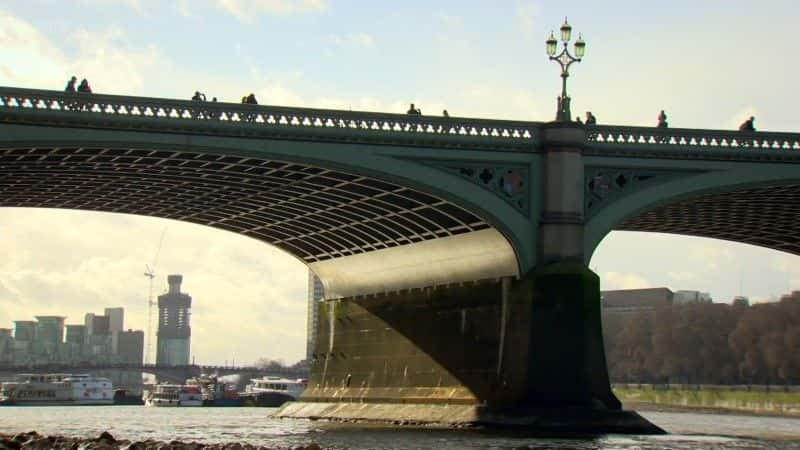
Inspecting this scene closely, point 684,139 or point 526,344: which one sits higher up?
point 684,139

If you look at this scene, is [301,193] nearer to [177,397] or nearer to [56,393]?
[177,397]

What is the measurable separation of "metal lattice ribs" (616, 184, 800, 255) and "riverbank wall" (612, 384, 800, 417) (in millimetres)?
32734

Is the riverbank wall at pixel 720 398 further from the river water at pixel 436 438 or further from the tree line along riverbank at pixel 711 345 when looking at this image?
the river water at pixel 436 438

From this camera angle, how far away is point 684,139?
247 feet

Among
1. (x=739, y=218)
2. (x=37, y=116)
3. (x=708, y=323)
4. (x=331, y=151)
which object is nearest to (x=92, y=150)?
(x=37, y=116)

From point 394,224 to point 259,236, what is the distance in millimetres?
15500

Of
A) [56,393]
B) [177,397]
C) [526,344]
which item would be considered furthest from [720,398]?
[56,393]

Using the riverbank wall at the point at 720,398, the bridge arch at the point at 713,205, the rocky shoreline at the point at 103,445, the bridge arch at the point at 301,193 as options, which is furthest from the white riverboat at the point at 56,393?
the rocky shoreline at the point at 103,445

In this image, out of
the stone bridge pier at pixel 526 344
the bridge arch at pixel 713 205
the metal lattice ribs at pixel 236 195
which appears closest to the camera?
the metal lattice ribs at pixel 236 195

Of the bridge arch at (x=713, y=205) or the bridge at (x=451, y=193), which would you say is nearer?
the bridge at (x=451, y=193)

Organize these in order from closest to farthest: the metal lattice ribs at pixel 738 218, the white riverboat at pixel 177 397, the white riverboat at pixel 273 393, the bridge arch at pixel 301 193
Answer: the bridge arch at pixel 301 193 → the metal lattice ribs at pixel 738 218 → the white riverboat at pixel 273 393 → the white riverboat at pixel 177 397

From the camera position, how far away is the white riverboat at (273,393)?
180 metres

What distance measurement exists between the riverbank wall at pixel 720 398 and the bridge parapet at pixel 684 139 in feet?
183

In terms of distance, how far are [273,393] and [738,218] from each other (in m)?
100
